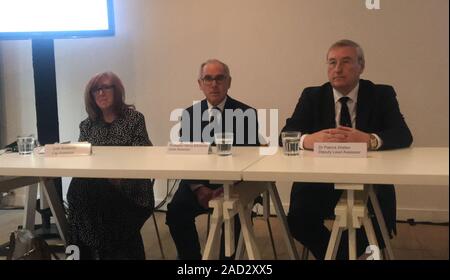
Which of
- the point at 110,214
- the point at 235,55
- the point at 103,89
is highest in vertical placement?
the point at 235,55

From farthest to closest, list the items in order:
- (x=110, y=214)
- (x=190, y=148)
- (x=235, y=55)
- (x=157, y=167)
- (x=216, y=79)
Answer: (x=235, y=55) → (x=216, y=79) → (x=110, y=214) → (x=190, y=148) → (x=157, y=167)

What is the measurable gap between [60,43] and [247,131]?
6.22 ft

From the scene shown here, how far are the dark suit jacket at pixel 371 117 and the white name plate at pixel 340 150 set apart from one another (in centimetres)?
18

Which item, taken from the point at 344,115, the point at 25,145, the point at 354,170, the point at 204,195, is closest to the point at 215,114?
the point at 204,195

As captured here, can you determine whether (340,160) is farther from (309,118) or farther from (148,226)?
(148,226)

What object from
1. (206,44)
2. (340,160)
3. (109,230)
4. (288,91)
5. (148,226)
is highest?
(206,44)

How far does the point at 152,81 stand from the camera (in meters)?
3.33

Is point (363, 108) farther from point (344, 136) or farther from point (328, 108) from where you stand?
point (344, 136)

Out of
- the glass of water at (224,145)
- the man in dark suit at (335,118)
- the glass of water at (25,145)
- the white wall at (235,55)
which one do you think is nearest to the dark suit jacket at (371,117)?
the man in dark suit at (335,118)

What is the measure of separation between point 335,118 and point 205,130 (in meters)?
0.66

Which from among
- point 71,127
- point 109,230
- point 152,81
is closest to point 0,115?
point 71,127

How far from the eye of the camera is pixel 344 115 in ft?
6.14

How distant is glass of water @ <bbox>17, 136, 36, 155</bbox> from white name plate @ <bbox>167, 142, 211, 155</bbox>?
2.06ft

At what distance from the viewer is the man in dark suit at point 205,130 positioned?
209cm
